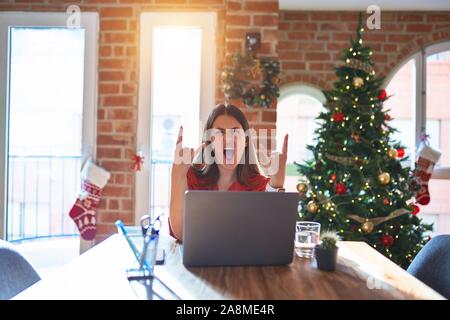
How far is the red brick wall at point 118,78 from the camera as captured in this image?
2986 mm

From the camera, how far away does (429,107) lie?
3.83m

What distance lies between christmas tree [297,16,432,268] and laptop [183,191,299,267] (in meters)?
1.74

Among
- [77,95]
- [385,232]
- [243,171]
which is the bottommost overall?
[385,232]

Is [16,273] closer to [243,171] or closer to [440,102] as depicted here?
[243,171]

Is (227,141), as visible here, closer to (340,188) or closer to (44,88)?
(340,188)

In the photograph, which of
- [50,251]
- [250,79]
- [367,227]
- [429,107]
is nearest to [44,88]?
[50,251]

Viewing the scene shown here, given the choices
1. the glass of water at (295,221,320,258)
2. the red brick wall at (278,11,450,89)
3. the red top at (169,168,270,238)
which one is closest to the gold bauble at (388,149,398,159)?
the red brick wall at (278,11,450,89)

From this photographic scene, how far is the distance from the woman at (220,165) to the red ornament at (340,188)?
3.64ft

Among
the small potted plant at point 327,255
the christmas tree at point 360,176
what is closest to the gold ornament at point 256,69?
the christmas tree at point 360,176

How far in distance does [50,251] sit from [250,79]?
88.6 inches

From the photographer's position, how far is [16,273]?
4.23ft

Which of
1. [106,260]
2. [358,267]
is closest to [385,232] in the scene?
[358,267]

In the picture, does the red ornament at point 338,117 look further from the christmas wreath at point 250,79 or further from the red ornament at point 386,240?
the red ornament at point 386,240
